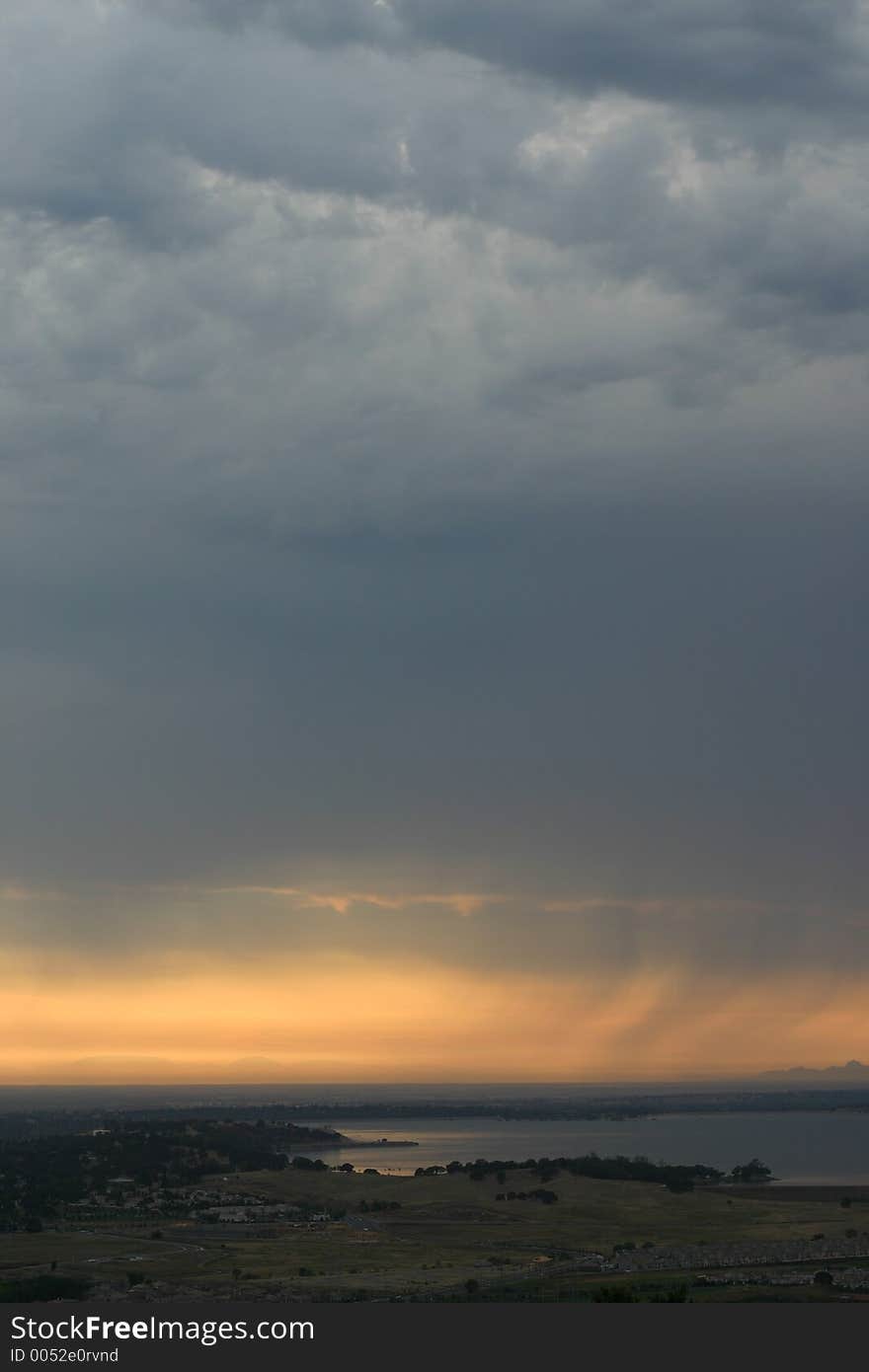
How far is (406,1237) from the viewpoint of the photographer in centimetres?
13138

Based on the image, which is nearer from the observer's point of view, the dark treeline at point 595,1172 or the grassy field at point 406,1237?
the grassy field at point 406,1237

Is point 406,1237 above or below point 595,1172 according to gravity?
above

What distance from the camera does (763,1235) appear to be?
125 meters

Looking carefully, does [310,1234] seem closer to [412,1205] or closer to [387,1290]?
[412,1205]

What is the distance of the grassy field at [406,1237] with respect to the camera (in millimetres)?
99688

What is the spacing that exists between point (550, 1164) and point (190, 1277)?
82199mm

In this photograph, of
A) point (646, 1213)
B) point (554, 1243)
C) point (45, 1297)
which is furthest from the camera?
point (646, 1213)

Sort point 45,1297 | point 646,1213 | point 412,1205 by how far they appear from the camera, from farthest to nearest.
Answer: point 412,1205 → point 646,1213 → point 45,1297

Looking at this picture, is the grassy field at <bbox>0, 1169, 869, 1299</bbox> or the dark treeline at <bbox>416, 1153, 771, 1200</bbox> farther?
the dark treeline at <bbox>416, 1153, 771, 1200</bbox>

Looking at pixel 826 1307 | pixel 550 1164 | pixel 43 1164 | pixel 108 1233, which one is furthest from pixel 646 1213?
pixel 43 1164

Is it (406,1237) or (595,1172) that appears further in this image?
(595,1172)

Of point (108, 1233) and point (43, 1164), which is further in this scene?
point (43, 1164)

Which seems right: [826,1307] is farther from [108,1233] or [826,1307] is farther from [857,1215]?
[108,1233]

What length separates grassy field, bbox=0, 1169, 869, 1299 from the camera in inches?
3925
